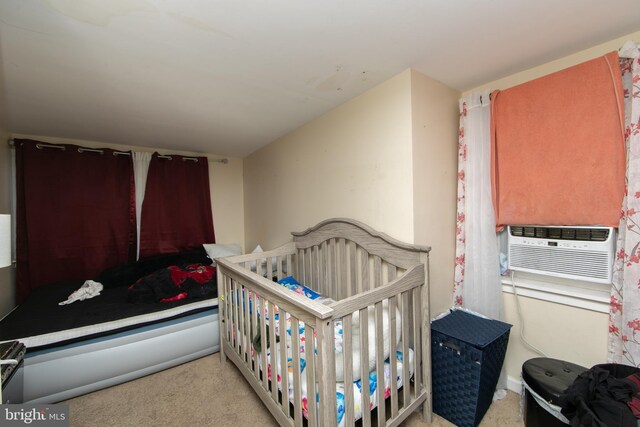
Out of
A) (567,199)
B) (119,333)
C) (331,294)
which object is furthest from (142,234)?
(567,199)

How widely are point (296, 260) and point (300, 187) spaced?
70cm

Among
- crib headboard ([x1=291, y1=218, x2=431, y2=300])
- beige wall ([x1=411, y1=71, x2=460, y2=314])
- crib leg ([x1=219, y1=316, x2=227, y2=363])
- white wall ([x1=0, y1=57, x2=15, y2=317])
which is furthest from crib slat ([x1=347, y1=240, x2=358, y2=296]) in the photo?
white wall ([x1=0, y1=57, x2=15, y2=317])

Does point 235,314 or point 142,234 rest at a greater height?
point 142,234

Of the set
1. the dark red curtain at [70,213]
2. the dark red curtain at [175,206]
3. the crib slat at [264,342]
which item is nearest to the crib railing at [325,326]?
the crib slat at [264,342]

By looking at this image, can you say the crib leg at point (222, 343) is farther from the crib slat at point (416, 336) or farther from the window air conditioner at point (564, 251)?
the window air conditioner at point (564, 251)

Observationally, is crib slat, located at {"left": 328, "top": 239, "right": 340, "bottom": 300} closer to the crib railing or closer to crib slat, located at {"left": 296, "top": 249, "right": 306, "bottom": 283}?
the crib railing

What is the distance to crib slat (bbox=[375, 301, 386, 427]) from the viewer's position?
1.18 meters

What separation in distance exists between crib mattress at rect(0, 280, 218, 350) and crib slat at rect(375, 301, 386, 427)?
155cm

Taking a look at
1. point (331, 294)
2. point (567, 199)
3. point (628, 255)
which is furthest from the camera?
point (331, 294)

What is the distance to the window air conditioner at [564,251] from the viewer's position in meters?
1.32

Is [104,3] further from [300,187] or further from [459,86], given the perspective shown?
[459,86]

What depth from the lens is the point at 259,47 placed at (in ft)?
4.37

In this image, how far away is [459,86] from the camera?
183 centimetres

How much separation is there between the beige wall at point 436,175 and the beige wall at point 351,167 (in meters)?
0.06
